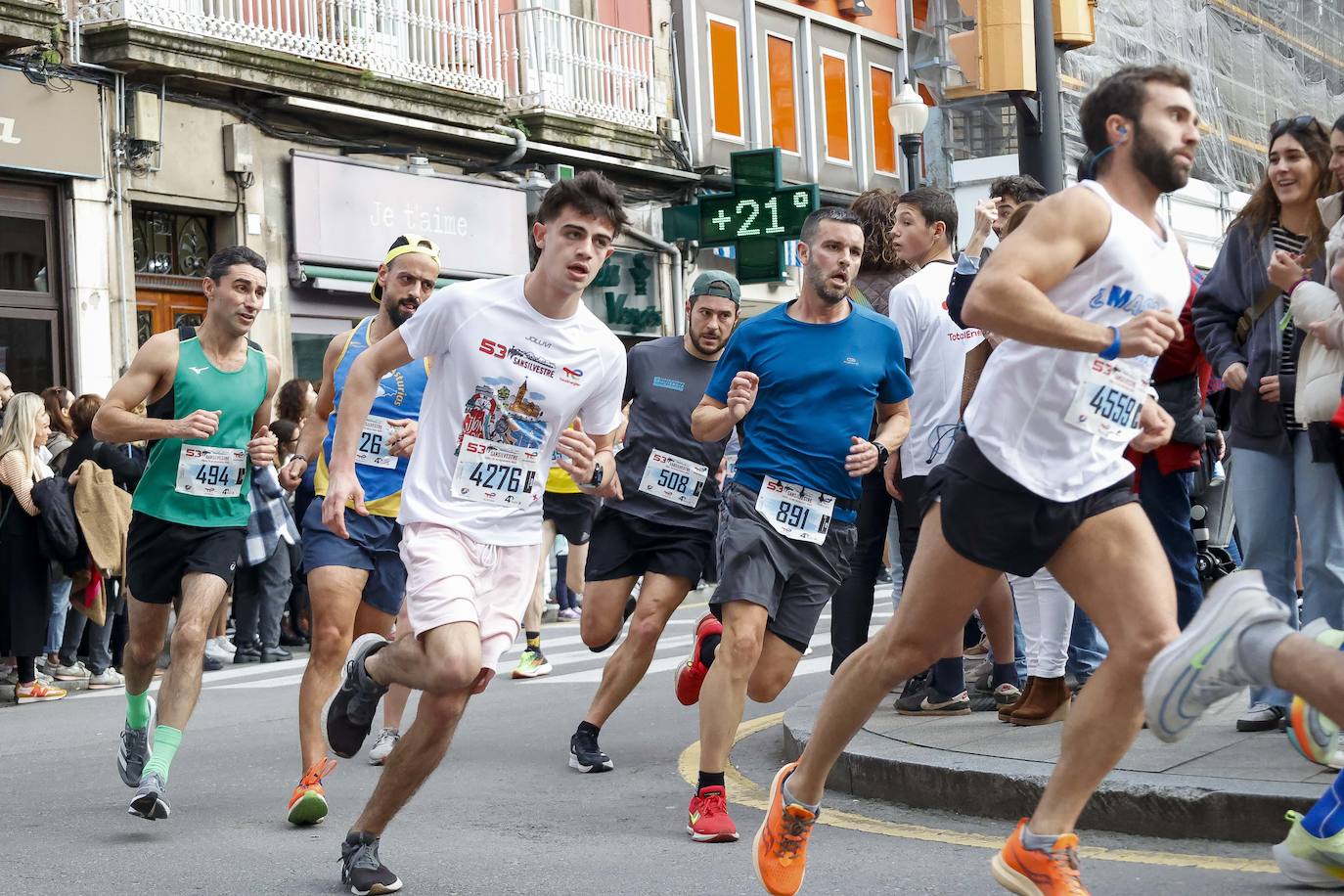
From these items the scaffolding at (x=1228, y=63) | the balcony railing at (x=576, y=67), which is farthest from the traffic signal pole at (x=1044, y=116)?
the scaffolding at (x=1228, y=63)

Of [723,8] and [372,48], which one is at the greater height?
[723,8]

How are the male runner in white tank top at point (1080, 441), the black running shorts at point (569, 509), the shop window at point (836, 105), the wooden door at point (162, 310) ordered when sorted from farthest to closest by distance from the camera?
the shop window at point (836, 105)
the wooden door at point (162, 310)
the black running shorts at point (569, 509)
the male runner in white tank top at point (1080, 441)

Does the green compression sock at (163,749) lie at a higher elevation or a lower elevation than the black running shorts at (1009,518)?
lower

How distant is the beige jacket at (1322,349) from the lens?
18.2 ft

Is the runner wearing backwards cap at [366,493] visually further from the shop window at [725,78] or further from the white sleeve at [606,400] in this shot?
the shop window at [725,78]

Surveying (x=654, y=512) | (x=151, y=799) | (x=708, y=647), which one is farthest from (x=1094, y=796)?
(x=151, y=799)

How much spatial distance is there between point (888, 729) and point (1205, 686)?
10.3ft

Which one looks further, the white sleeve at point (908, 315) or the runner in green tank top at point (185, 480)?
the white sleeve at point (908, 315)

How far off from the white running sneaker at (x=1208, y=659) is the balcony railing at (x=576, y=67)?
19838 millimetres

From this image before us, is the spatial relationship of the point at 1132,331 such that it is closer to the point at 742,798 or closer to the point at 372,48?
the point at 742,798

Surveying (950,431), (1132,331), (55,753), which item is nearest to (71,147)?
(55,753)

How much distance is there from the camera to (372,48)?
20.7 metres

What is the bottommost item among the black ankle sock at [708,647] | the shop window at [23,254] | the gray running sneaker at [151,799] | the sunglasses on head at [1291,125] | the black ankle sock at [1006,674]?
the gray running sneaker at [151,799]

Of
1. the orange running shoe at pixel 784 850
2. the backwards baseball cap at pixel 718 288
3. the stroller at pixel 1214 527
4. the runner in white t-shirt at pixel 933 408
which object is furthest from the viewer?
the stroller at pixel 1214 527
